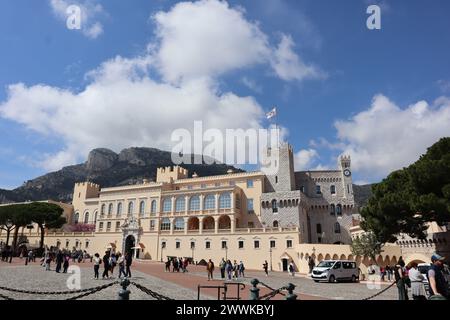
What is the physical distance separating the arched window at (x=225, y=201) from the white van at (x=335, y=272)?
27860 mm

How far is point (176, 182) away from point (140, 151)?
107 metres

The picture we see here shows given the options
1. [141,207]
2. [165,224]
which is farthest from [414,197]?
[141,207]

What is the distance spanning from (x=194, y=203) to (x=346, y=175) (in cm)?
2714

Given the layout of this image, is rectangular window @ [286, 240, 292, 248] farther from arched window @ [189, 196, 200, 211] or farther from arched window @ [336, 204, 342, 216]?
arched window @ [189, 196, 200, 211]

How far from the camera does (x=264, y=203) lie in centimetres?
A: 5544

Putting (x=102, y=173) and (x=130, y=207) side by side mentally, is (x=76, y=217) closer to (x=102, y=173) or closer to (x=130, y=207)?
(x=130, y=207)

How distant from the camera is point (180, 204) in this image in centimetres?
5844

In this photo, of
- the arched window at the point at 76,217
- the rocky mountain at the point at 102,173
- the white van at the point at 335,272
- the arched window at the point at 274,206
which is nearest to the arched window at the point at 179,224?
the arched window at the point at 274,206

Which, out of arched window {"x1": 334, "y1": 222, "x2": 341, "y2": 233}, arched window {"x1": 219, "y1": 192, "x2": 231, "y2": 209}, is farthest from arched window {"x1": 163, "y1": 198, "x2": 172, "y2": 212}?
arched window {"x1": 334, "y1": 222, "x2": 341, "y2": 233}

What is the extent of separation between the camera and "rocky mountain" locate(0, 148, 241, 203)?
13988cm

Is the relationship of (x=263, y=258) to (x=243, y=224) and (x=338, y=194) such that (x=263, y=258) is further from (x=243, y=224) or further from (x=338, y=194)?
(x=338, y=194)

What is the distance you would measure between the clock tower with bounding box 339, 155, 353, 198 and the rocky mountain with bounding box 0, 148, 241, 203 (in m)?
91.5

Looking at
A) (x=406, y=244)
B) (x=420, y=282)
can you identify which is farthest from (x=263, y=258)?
(x=420, y=282)
